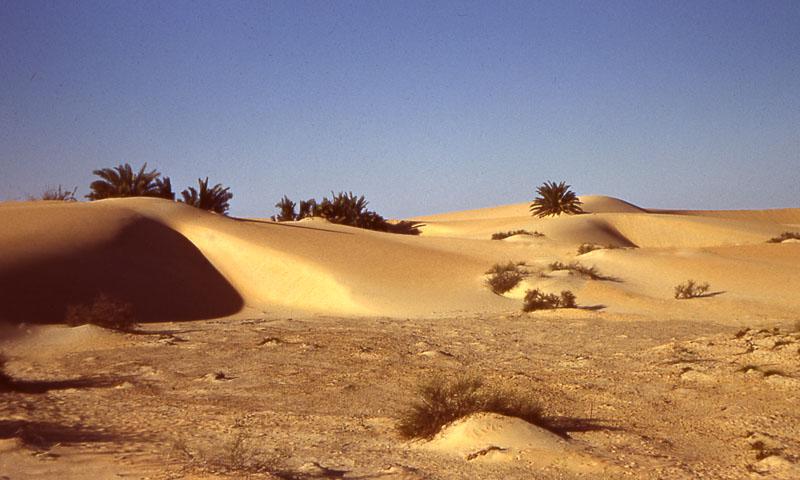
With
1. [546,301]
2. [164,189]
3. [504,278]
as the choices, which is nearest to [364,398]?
[546,301]

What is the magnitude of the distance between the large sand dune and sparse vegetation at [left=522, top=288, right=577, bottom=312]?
29.1 inches

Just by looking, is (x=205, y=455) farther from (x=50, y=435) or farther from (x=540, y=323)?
(x=540, y=323)

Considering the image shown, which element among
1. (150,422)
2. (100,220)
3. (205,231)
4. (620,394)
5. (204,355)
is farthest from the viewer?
(205,231)

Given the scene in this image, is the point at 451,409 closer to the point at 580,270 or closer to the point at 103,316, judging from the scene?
the point at 103,316

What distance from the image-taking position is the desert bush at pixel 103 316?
38.5 ft

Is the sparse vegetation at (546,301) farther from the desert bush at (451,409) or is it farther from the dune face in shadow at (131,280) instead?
the desert bush at (451,409)

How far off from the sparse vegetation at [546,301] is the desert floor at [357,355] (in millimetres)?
344

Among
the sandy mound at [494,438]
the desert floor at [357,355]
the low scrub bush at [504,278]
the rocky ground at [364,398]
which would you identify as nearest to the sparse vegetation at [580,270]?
the desert floor at [357,355]

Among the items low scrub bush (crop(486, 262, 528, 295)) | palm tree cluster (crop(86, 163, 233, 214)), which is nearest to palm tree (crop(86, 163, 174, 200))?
palm tree cluster (crop(86, 163, 233, 214))

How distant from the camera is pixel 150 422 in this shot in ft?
Result: 19.8

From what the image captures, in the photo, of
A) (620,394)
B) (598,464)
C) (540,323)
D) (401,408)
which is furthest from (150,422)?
(540,323)

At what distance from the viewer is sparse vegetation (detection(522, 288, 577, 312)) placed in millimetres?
15562

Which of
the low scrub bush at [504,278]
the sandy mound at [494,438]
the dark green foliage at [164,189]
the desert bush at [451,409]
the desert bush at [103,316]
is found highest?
the dark green foliage at [164,189]

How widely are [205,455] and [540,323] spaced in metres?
9.54
